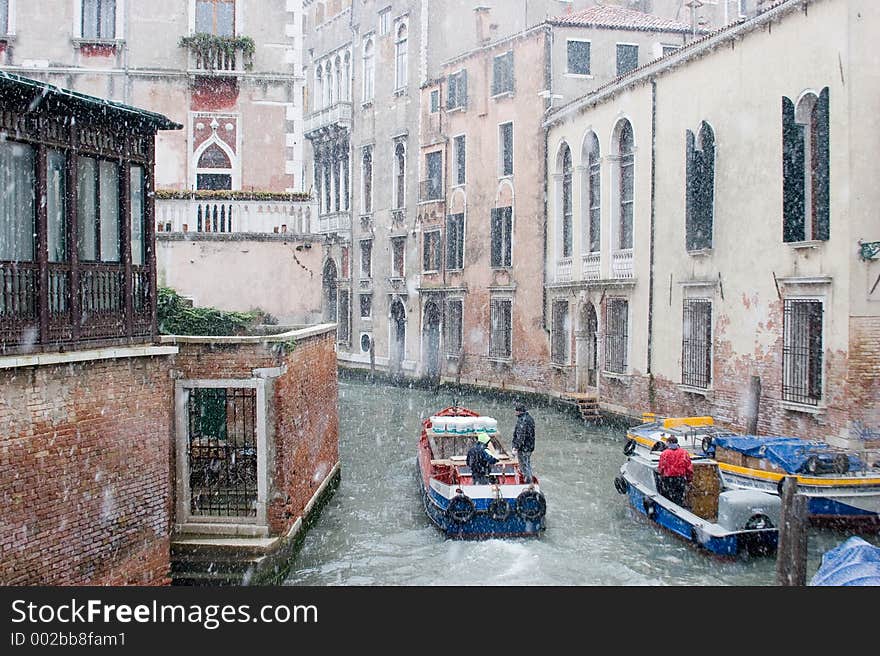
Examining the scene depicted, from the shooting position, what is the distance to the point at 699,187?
18.8m

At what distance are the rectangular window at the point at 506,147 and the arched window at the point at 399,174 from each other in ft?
18.0

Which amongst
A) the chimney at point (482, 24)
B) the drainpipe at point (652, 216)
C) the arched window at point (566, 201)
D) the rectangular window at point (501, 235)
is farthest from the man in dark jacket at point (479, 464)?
the chimney at point (482, 24)

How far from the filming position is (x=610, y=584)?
440 inches

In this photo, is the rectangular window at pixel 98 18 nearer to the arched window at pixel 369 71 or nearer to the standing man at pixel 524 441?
the standing man at pixel 524 441

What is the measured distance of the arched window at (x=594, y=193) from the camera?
2341 centimetres

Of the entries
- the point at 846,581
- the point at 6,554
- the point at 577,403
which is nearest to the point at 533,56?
the point at 577,403

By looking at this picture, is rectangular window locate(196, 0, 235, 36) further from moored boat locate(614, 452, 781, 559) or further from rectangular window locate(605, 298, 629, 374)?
rectangular window locate(605, 298, 629, 374)

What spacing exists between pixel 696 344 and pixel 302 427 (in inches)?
382

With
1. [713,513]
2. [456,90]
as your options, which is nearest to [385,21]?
[456,90]

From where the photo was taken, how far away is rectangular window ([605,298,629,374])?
22141 millimetres

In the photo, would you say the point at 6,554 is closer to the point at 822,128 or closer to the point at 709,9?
the point at 822,128

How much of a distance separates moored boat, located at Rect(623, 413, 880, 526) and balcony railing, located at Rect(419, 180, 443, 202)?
58.0 feet

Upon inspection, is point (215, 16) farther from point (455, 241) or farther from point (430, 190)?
point (430, 190)

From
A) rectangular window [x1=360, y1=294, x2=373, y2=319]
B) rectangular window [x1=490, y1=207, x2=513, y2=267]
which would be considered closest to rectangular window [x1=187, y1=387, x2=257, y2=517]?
rectangular window [x1=490, y1=207, x2=513, y2=267]
